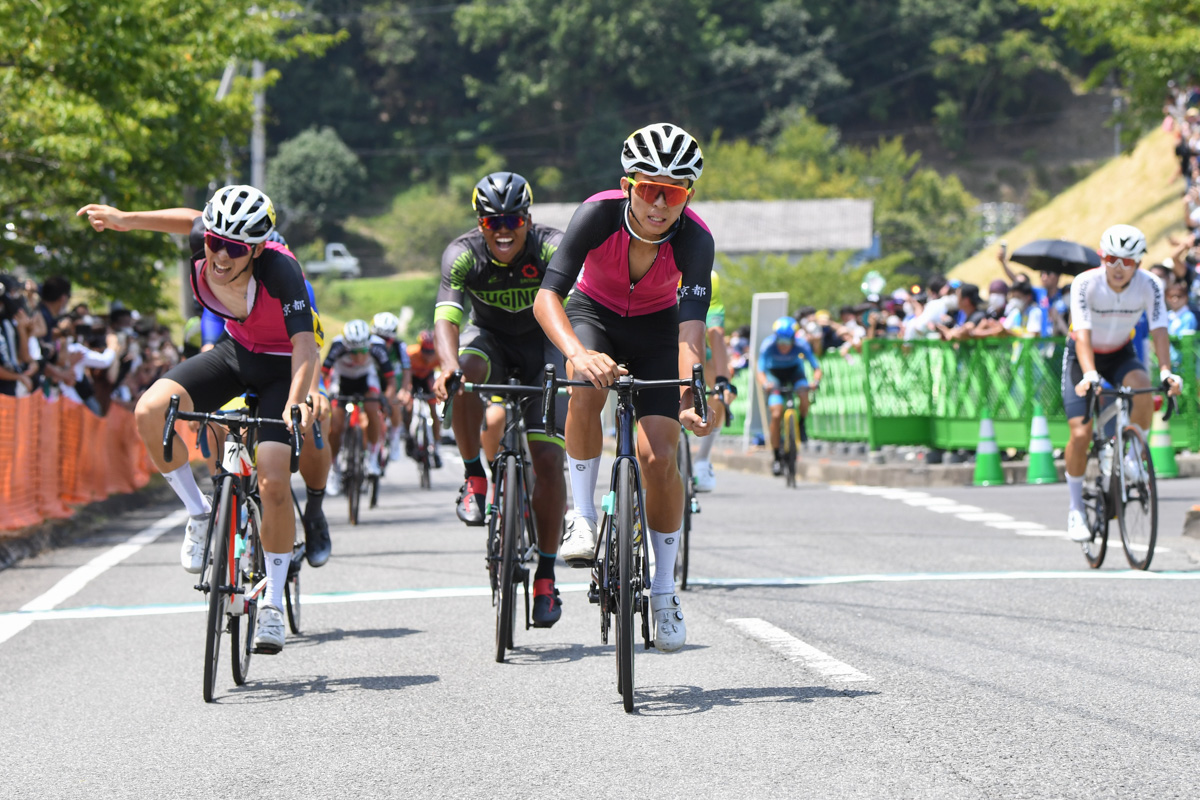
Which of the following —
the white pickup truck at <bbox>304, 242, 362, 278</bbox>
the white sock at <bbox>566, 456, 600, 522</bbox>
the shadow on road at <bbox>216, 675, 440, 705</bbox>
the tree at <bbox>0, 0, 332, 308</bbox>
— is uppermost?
the white pickup truck at <bbox>304, 242, 362, 278</bbox>

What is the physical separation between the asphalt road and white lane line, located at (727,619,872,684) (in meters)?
0.02

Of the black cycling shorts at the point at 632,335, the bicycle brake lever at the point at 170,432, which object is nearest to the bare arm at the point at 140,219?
the bicycle brake lever at the point at 170,432

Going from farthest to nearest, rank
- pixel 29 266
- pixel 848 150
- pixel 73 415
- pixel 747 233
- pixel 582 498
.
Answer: pixel 848 150 → pixel 747 233 → pixel 29 266 → pixel 73 415 → pixel 582 498

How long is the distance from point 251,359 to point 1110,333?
5.66m

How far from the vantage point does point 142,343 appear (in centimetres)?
2325

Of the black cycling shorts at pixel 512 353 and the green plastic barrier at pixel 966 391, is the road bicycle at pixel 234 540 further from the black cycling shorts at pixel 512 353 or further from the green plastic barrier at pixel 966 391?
the green plastic barrier at pixel 966 391

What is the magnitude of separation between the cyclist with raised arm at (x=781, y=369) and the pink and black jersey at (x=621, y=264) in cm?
1309

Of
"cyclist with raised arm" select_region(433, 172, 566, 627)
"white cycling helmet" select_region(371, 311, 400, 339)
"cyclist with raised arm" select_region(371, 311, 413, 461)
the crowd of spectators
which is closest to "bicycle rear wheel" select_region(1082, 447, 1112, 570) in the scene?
"cyclist with raised arm" select_region(433, 172, 566, 627)

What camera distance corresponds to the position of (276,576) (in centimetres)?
688

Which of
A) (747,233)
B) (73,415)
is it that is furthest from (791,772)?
(747,233)

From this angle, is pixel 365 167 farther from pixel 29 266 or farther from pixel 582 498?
pixel 582 498

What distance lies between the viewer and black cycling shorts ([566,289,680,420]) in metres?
6.46

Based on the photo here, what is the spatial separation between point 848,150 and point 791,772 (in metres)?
111

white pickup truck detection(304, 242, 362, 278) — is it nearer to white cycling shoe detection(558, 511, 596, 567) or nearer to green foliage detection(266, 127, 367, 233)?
green foliage detection(266, 127, 367, 233)
